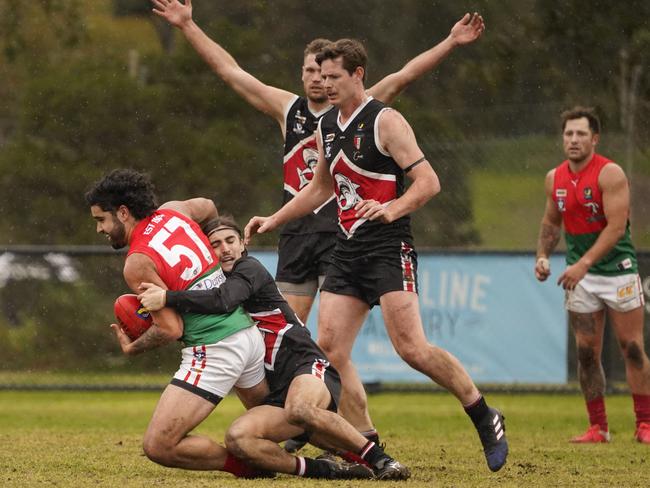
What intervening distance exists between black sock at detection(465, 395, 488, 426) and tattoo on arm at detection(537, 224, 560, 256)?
93.5 inches

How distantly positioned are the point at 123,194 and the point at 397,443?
9.24 ft

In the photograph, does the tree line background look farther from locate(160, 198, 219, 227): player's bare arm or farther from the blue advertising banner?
locate(160, 198, 219, 227): player's bare arm

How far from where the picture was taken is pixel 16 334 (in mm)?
11539

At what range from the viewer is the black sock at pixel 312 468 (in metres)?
6.14

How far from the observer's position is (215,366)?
6.09 metres

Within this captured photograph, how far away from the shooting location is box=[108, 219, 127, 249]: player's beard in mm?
6160

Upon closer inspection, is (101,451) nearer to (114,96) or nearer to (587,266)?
(587,266)

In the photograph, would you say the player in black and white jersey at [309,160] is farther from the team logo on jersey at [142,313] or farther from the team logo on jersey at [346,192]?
the team logo on jersey at [142,313]

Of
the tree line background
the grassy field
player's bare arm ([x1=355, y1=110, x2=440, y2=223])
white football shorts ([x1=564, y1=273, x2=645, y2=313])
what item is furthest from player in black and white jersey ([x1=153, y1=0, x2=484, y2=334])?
the tree line background

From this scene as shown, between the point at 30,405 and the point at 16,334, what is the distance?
81cm

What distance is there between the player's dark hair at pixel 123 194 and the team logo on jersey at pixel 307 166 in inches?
60.5

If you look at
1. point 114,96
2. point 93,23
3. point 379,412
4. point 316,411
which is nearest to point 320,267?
point 316,411

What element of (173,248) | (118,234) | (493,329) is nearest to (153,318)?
(173,248)

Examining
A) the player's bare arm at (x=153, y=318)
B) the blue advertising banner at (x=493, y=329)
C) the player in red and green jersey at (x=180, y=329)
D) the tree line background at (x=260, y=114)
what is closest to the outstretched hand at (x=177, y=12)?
the player in red and green jersey at (x=180, y=329)
